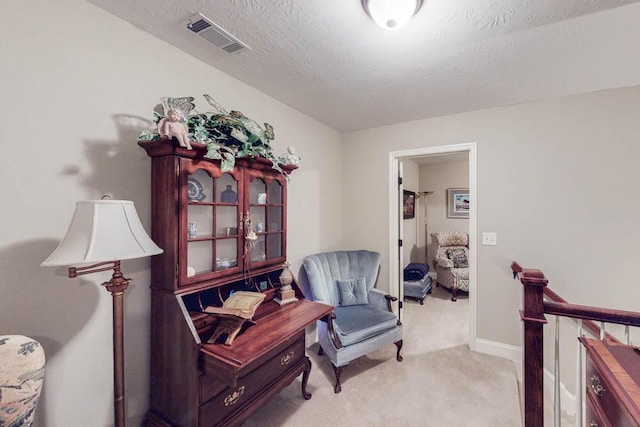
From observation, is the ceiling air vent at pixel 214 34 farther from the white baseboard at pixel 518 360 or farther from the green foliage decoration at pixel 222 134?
the white baseboard at pixel 518 360

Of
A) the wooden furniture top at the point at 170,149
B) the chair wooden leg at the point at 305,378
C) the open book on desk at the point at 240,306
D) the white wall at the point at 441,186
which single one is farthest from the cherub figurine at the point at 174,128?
the white wall at the point at 441,186

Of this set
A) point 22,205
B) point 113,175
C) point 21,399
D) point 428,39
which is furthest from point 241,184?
point 428,39

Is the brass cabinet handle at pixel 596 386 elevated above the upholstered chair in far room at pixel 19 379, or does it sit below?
below

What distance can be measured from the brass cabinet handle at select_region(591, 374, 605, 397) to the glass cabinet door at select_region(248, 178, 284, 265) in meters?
1.75

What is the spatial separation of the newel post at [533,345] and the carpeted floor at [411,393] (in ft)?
1.95

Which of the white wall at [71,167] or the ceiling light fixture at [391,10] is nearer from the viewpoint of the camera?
the white wall at [71,167]

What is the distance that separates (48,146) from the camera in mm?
1213

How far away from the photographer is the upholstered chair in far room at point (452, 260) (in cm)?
442

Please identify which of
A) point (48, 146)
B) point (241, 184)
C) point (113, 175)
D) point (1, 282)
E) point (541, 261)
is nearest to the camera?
point (1, 282)

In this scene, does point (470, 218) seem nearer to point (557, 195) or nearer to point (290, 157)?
point (557, 195)

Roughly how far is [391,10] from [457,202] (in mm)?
4946

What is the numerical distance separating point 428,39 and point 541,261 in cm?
224

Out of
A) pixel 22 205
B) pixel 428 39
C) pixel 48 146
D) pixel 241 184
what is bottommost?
pixel 22 205

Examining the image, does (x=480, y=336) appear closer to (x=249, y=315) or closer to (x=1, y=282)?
(x=249, y=315)
